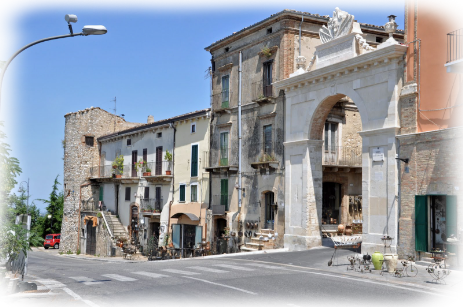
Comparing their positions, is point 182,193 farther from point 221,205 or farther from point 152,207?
point 221,205

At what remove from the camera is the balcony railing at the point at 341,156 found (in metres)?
26.2

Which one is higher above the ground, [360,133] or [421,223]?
[360,133]

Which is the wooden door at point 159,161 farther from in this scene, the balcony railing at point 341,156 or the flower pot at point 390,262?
the flower pot at point 390,262

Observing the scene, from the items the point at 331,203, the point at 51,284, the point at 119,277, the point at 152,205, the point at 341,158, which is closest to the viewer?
the point at 51,284

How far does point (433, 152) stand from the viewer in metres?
17.1

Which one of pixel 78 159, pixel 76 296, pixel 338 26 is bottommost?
pixel 76 296

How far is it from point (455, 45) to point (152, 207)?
81.8 feet

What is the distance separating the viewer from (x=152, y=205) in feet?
120

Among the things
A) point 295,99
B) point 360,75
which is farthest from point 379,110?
point 295,99

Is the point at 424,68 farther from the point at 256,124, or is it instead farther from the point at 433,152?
the point at 256,124

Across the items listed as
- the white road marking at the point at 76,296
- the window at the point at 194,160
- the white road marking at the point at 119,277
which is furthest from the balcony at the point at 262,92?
the white road marking at the point at 76,296

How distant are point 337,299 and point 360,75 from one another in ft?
36.8

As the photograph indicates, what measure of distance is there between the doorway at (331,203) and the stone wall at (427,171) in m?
8.52

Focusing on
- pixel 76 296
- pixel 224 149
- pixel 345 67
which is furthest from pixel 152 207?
pixel 76 296
